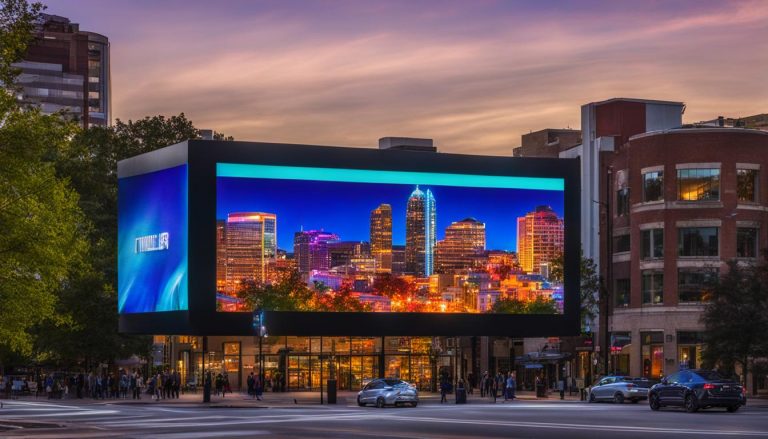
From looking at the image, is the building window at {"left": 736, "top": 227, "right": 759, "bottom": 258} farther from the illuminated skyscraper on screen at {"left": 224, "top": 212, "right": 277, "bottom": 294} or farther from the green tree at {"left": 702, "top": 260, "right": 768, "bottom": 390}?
the illuminated skyscraper on screen at {"left": 224, "top": 212, "right": 277, "bottom": 294}

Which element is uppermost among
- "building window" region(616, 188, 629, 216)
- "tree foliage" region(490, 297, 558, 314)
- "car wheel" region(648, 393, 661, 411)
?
"building window" region(616, 188, 629, 216)

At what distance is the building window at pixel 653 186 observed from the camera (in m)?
94.9

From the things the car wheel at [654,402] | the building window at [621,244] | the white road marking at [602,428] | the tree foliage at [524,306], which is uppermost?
the building window at [621,244]

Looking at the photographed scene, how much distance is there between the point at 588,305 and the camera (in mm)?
97562

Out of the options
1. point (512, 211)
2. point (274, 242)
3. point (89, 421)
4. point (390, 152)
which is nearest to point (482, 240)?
point (512, 211)

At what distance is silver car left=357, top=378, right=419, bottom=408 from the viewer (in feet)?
203

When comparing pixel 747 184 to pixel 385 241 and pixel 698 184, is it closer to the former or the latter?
pixel 698 184

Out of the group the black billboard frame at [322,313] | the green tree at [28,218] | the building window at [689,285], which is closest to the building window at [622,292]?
the building window at [689,285]

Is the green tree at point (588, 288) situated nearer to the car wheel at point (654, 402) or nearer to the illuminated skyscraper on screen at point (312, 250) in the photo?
the illuminated skyscraper on screen at point (312, 250)

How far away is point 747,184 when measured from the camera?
309 ft

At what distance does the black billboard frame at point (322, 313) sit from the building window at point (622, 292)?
11945 millimetres

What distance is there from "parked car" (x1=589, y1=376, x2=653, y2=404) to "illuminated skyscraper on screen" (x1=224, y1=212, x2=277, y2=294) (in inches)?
865

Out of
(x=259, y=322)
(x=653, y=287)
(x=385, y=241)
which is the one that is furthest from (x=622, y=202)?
(x=259, y=322)

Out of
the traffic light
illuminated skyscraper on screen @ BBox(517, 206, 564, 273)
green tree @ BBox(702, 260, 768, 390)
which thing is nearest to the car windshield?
green tree @ BBox(702, 260, 768, 390)
